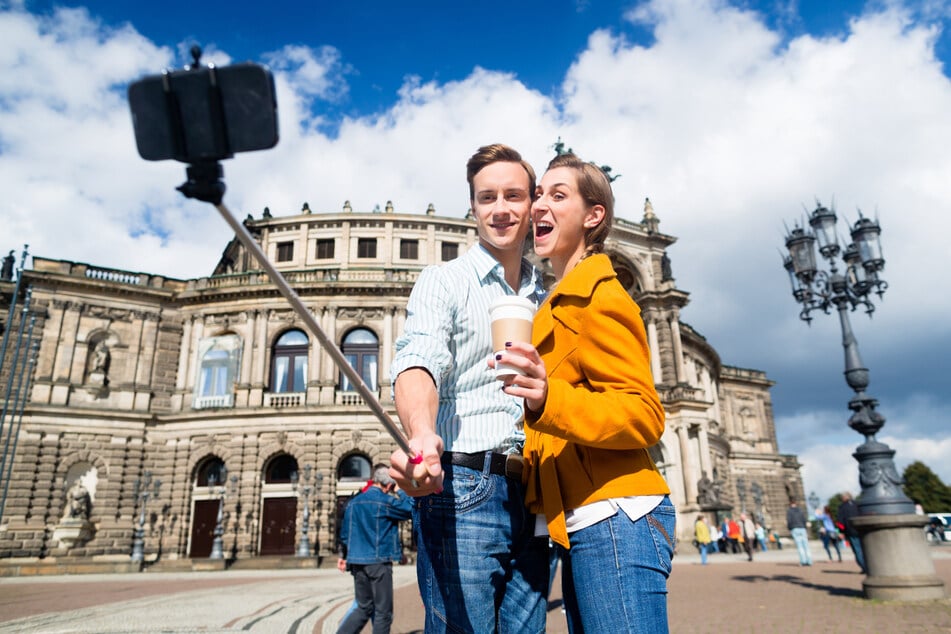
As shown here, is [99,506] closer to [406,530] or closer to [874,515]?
[406,530]

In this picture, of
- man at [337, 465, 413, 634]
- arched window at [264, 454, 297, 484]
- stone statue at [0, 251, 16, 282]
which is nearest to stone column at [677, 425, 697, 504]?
arched window at [264, 454, 297, 484]

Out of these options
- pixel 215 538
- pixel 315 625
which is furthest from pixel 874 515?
pixel 215 538

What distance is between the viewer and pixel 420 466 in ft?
5.38

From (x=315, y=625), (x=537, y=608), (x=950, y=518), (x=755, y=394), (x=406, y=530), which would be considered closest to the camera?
(x=537, y=608)

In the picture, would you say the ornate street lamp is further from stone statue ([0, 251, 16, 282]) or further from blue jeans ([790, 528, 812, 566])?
stone statue ([0, 251, 16, 282])

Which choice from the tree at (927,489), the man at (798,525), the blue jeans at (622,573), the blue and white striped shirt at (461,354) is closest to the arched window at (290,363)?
the man at (798,525)

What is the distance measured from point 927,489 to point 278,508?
7123 cm

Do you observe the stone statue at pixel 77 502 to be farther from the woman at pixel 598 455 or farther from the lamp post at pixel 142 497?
→ the woman at pixel 598 455

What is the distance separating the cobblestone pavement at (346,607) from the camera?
7797 mm

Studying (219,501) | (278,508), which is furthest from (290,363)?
(219,501)

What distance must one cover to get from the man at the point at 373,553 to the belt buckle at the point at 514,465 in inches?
166

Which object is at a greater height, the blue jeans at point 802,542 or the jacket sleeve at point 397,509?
the jacket sleeve at point 397,509

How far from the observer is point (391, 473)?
65.5 inches

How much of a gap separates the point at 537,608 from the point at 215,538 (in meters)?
27.6
